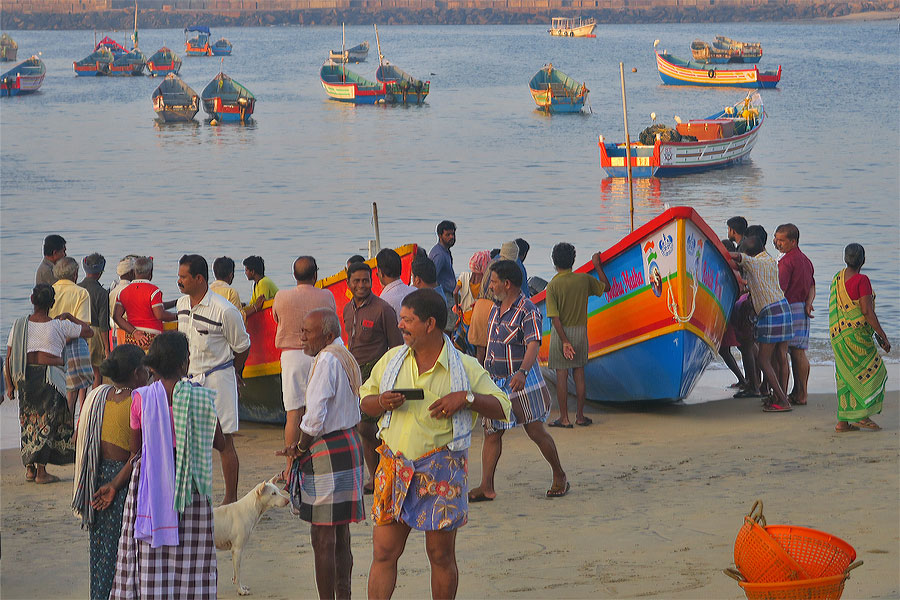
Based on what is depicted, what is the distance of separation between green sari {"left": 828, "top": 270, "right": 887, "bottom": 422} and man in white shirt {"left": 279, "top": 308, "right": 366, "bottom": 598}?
4.28m

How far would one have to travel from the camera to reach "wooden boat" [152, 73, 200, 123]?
60.0 meters

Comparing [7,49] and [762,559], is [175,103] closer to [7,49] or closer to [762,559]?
[762,559]

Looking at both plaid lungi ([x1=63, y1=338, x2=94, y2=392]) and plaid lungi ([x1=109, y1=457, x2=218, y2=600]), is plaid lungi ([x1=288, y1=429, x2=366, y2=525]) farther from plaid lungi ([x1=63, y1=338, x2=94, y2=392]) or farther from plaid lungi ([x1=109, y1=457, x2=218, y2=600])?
plaid lungi ([x1=63, y1=338, x2=94, y2=392])

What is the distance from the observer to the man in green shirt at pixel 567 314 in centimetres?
816

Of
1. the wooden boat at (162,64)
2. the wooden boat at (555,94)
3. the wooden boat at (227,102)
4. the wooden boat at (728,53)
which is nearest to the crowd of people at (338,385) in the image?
the wooden boat at (227,102)

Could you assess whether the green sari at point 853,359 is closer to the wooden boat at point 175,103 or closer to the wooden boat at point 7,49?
the wooden boat at point 175,103

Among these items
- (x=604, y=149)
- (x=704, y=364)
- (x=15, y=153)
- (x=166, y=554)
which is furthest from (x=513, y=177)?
(x=166, y=554)

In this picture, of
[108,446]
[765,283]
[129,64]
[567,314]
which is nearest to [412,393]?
[108,446]

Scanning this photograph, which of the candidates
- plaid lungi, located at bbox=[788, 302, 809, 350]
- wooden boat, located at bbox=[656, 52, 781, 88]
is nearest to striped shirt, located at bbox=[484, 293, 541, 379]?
plaid lungi, located at bbox=[788, 302, 809, 350]

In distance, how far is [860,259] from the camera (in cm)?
766

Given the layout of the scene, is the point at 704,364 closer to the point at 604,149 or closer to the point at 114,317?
the point at 114,317

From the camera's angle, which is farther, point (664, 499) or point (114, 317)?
point (114, 317)

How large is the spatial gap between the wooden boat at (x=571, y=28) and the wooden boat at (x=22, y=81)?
256 ft

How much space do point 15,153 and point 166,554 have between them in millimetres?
51266
